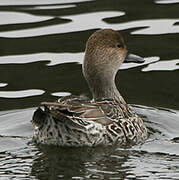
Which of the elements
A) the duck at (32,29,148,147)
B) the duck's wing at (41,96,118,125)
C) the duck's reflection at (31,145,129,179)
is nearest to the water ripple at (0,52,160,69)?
the duck at (32,29,148,147)

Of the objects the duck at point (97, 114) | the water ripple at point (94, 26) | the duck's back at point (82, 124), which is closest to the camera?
the duck's back at point (82, 124)

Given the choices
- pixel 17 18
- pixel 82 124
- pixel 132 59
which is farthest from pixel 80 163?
pixel 17 18

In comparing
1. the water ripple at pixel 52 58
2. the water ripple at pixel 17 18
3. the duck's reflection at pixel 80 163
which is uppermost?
the water ripple at pixel 17 18

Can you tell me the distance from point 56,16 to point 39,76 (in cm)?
237

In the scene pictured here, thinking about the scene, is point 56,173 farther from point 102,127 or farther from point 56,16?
point 56,16

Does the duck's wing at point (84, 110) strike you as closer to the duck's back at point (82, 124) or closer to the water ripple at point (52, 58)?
the duck's back at point (82, 124)

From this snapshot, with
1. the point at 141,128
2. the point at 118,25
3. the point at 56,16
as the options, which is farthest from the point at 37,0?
the point at 141,128

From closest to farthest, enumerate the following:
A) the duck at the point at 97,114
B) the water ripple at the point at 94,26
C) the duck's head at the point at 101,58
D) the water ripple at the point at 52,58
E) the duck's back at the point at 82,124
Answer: the duck's back at the point at 82,124
the duck at the point at 97,114
the duck's head at the point at 101,58
the water ripple at the point at 52,58
the water ripple at the point at 94,26

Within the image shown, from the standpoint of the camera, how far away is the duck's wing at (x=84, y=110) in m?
9.84

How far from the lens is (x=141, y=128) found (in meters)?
11.1

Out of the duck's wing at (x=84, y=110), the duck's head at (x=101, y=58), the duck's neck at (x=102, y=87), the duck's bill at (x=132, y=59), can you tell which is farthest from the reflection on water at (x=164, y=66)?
the duck's wing at (x=84, y=110)

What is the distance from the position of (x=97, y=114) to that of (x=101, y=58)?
108 centimetres

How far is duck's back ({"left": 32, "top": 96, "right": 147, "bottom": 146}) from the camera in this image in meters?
10.0

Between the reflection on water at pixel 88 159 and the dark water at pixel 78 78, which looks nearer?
the reflection on water at pixel 88 159
